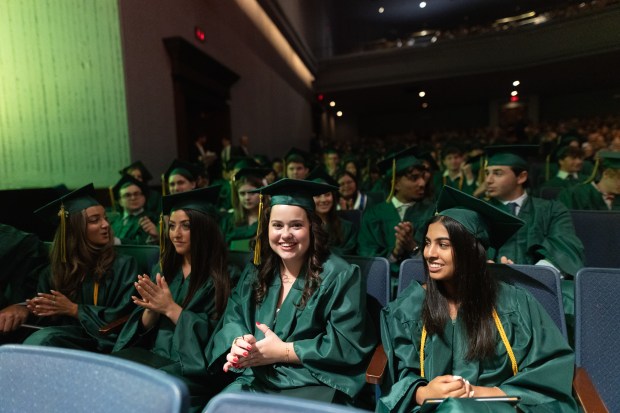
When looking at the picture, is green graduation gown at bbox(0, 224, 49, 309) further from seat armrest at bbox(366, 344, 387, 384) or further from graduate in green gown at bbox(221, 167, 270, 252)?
seat armrest at bbox(366, 344, 387, 384)

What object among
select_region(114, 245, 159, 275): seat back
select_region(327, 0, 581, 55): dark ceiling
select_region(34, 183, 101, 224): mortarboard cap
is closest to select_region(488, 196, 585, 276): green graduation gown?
select_region(114, 245, 159, 275): seat back

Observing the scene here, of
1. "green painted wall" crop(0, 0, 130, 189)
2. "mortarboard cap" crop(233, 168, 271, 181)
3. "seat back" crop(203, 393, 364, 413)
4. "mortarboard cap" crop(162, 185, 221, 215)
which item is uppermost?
"green painted wall" crop(0, 0, 130, 189)

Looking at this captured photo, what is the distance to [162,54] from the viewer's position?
221 inches

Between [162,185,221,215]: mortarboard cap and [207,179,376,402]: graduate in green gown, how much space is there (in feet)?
1.39

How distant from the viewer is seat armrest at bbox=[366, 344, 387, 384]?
147cm

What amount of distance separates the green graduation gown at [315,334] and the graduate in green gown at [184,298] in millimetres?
125

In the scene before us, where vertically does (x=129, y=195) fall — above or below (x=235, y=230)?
above

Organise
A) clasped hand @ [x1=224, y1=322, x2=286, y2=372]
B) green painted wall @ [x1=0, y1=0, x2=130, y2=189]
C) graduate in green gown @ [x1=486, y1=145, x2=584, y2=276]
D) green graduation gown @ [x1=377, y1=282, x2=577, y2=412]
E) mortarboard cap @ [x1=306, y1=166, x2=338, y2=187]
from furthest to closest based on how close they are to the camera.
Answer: green painted wall @ [x1=0, y1=0, x2=130, y2=189], mortarboard cap @ [x1=306, y1=166, x2=338, y2=187], graduate in green gown @ [x1=486, y1=145, x2=584, y2=276], clasped hand @ [x1=224, y1=322, x2=286, y2=372], green graduation gown @ [x1=377, y1=282, x2=577, y2=412]

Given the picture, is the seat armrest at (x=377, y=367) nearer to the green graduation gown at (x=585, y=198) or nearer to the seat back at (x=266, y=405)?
the seat back at (x=266, y=405)

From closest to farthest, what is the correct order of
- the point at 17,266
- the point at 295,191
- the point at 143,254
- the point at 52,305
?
the point at 295,191 < the point at 52,305 < the point at 17,266 < the point at 143,254

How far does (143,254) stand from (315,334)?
58.3 inches

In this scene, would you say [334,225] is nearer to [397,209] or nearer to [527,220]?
[397,209]

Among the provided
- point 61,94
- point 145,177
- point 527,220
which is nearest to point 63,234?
point 145,177

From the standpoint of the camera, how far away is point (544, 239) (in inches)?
105
